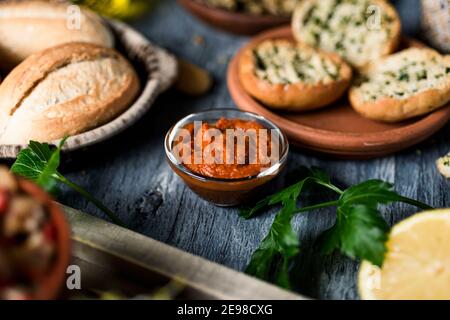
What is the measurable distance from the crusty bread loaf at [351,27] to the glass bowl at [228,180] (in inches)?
23.1

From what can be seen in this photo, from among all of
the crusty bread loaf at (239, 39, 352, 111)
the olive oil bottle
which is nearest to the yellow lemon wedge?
the crusty bread loaf at (239, 39, 352, 111)

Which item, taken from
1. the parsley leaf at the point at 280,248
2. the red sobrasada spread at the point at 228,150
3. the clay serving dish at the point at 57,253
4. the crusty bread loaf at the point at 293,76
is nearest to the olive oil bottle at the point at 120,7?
the crusty bread loaf at the point at 293,76

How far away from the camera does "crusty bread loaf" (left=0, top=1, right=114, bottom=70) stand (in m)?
2.31

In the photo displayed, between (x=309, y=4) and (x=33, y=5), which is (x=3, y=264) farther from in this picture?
(x=309, y=4)

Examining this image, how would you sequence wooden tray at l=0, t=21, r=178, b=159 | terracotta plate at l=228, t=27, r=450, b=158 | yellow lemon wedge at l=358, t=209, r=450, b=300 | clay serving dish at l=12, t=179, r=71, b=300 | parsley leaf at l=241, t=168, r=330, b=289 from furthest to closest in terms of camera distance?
terracotta plate at l=228, t=27, r=450, b=158 < wooden tray at l=0, t=21, r=178, b=159 < parsley leaf at l=241, t=168, r=330, b=289 < yellow lemon wedge at l=358, t=209, r=450, b=300 < clay serving dish at l=12, t=179, r=71, b=300

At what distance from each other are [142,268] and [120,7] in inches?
69.2

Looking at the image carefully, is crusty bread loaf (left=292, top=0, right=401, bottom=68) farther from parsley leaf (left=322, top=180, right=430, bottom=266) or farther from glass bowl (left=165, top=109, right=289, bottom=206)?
parsley leaf (left=322, top=180, right=430, bottom=266)

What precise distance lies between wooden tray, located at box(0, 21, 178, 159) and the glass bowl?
0.69ft

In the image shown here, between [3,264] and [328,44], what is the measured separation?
1.73 meters

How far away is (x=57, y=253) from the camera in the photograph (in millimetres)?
1292

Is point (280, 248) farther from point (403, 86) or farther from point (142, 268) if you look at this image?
point (403, 86)

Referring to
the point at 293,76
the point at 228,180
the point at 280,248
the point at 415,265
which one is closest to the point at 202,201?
the point at 228,180

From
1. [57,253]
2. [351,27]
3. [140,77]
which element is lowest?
[140,77]

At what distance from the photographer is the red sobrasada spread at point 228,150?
188cm
